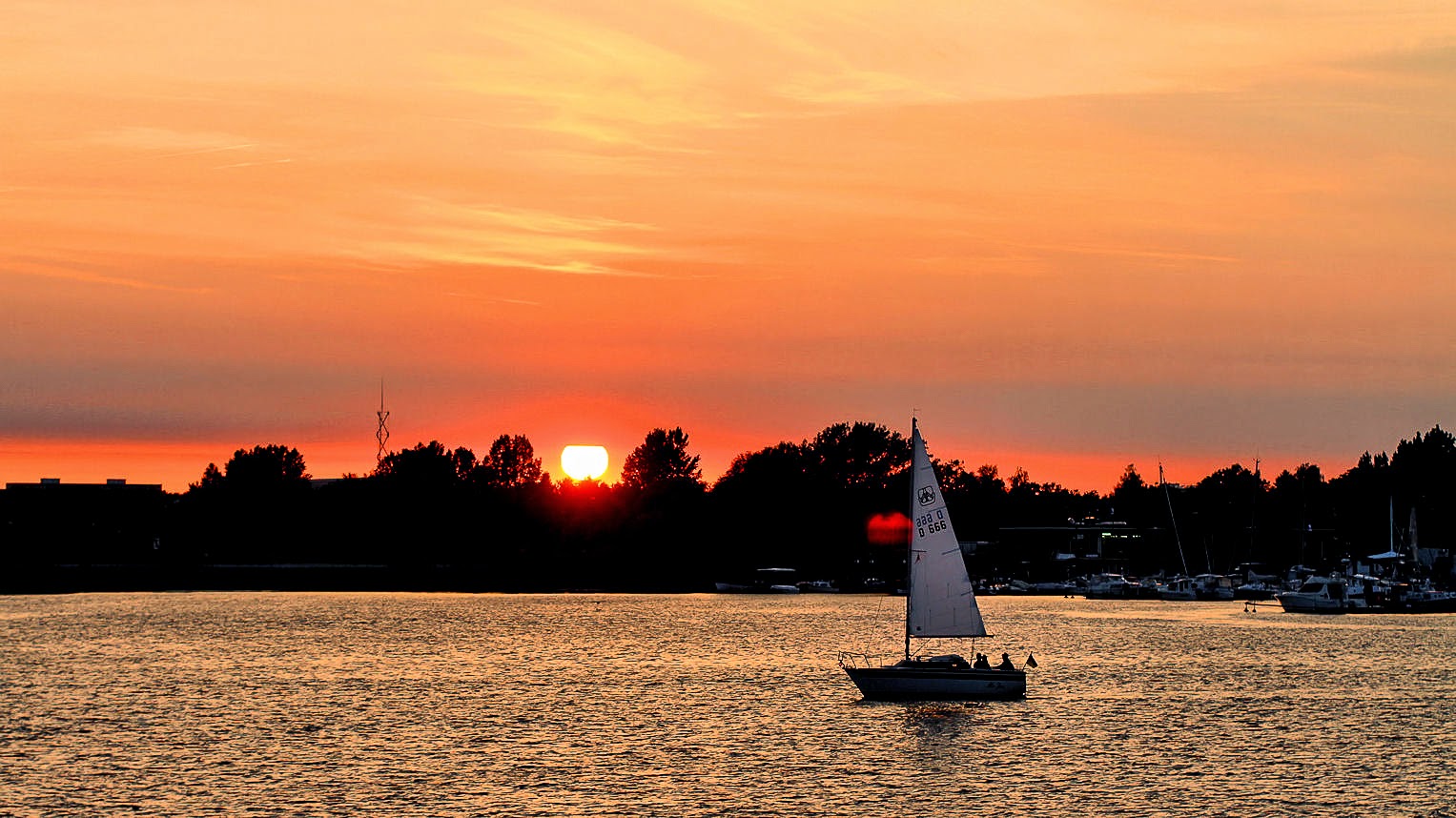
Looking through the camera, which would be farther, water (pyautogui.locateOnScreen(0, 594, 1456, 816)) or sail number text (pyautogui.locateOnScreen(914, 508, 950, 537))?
sail number text (pyautogui.locateOnScreen(914, 508, 950, 537))

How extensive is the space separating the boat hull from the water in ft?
5.03

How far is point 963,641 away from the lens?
165500 mm

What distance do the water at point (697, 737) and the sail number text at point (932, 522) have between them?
1112 centimetres

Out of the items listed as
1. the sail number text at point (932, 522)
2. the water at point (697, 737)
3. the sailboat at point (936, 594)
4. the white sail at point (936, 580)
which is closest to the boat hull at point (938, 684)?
the sailboat at point (936, 594)

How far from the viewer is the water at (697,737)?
242 ft

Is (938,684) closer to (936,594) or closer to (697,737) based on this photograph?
(936,594)

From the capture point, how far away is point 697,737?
3730 inches

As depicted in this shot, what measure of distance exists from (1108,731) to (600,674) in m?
51.2

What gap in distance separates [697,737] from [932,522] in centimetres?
1836

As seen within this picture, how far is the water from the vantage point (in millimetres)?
73875

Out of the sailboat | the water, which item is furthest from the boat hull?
the water

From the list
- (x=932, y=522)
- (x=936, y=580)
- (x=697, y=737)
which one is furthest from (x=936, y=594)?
(x=697, y=737)

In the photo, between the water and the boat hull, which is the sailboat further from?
the water

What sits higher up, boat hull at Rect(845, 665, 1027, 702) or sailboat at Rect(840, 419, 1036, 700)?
sailboat at Rect(840, 419, 1036, 700)
